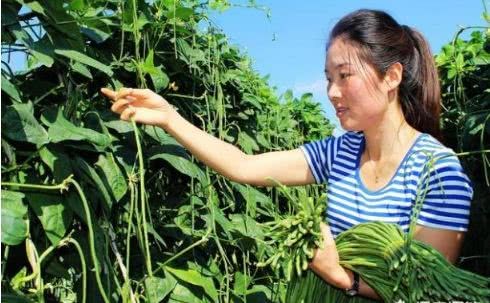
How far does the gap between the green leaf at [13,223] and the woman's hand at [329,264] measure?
0.46m

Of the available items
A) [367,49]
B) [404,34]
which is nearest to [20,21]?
[367,49]

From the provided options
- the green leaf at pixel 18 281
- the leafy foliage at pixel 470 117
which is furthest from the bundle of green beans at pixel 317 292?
the leafy foliage at pixel 470 117

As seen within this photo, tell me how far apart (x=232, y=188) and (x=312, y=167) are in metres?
0.52

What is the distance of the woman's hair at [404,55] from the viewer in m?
1.54

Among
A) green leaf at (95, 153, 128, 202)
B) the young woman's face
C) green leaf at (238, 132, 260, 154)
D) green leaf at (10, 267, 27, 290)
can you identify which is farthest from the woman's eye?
green leaf at (238, 132, 260, 154)

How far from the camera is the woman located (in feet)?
4.64

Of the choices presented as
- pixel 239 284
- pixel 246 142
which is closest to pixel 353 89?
pixel 239 284

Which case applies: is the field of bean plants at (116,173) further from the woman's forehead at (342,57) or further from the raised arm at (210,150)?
the woman's forehead at (342,57)

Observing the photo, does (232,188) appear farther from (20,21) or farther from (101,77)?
(20,21)

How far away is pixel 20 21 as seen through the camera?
128 centimetres

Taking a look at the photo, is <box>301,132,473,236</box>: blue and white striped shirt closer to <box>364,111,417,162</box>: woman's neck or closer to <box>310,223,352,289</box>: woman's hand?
<box>364,111,417,162</box>: woman's neck

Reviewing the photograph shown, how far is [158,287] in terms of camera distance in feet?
5.11

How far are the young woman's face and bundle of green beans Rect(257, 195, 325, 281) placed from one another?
0.35 metres

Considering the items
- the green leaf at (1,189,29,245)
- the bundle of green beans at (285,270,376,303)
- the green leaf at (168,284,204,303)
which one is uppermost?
the green leaf at (1,189,29,245)
